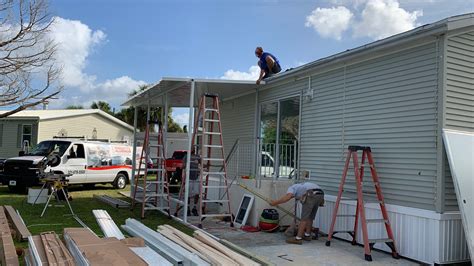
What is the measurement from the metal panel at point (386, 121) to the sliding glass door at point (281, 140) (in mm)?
648

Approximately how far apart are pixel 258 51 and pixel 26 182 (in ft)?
29.1

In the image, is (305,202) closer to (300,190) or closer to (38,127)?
(300,190)

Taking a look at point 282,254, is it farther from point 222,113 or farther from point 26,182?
point 26,182

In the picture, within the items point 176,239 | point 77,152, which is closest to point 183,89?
point 176,239

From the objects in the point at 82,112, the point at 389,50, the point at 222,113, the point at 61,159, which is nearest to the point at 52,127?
the point at 82,112

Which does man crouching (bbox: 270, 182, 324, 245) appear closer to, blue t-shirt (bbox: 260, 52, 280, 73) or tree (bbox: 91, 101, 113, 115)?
blue t-shirt (bbox: 260, 52, 280, 73)

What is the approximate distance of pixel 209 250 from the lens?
544cm

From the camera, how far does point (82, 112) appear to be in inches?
1017

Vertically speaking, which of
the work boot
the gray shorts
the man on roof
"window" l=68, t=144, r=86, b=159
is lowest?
the work boot

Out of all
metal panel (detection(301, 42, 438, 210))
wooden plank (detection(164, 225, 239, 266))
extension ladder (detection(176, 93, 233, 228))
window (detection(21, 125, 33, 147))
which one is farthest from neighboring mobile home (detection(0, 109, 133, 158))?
wooden plank (detection(164, 225, 239, 266))

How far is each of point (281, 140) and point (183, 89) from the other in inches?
106

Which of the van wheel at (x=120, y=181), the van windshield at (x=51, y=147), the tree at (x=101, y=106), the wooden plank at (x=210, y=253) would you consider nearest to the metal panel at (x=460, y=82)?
the wooden plank at (x=210, y=253)

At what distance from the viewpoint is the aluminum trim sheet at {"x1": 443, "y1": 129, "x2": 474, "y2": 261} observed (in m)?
5.47

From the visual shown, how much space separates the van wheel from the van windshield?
263 centimetres
